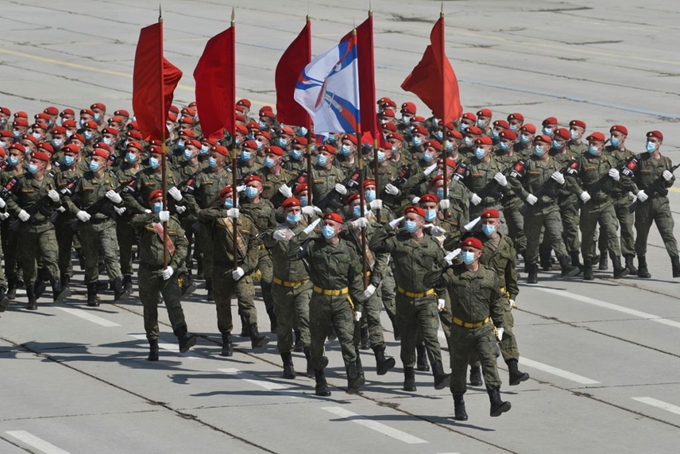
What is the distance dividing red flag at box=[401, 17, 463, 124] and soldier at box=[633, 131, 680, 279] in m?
4.85

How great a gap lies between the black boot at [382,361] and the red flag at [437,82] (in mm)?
2870

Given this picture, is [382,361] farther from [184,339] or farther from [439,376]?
[184,339]

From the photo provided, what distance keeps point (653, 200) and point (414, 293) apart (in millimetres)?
7167

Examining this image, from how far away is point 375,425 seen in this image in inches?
621

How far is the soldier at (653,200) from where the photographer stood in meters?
22.9

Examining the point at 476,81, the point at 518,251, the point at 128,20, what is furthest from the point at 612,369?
the point at 128,20

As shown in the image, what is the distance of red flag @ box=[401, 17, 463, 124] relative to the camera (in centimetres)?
1878

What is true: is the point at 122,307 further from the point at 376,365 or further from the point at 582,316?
the point at 582,316

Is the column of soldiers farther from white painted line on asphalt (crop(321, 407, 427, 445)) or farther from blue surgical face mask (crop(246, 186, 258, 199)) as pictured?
white painted line on asphalt (crop(321, 407, 427, 445))

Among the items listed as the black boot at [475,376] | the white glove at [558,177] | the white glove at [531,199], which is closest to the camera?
the black boot at [475,376]

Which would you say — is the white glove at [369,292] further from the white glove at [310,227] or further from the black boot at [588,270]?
the black boot at [588,270]

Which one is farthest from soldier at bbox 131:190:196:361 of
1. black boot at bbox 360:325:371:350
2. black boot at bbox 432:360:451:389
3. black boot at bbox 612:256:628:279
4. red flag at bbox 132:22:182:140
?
black boot at bbox 612:256:628:279

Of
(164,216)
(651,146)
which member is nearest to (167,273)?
(164,216)

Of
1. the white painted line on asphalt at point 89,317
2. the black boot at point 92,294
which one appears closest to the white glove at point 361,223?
the white painted line on asphalt at point 89,317
